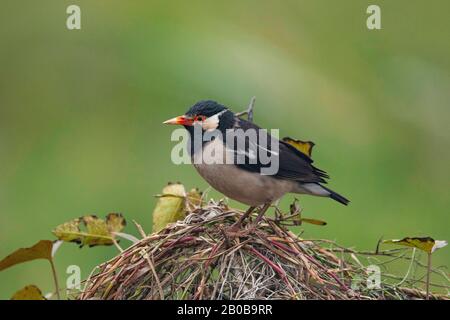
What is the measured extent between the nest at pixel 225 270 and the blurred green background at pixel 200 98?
11.8ft

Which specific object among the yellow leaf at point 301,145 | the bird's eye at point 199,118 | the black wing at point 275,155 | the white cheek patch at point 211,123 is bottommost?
the black wing at point 275,155

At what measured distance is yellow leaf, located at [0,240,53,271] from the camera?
10.8ft

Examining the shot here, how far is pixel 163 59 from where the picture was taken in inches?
384

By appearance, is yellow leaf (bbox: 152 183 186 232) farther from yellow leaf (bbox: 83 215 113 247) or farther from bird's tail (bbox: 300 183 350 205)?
bird's tail (bbox: 300 183 350 205)

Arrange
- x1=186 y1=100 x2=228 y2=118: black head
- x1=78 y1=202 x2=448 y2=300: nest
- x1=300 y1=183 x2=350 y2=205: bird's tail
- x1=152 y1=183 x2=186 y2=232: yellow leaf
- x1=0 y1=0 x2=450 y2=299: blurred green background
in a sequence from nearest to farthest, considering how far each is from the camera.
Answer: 1. x1=78 y1=202 x2=448 y2=300: nest
2. x1=152 y1=183 x2=186 y2=232: yellow leaf
3. x1=186 y1=100 x2=228 y2=118: black head
4. x1=300 y1=183 x2=350 y2=205: bird's tail
5. x1=0 y1=0 x2=450 y2=299: blurred green background

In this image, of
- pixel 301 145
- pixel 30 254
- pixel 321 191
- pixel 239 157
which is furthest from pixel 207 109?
pixel 30 254

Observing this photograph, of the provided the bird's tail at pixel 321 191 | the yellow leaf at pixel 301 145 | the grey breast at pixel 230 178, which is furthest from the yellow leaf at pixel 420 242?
the bird's tail at pixel 321 191

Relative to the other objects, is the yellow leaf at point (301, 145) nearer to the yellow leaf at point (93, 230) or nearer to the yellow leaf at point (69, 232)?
the yellow leaf at point (93, 230)

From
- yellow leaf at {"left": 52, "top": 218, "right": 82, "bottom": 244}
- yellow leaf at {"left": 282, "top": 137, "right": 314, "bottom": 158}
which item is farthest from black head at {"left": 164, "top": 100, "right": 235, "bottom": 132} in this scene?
yellow leaf at {"left": 52, "top": 218, "right": 82, "bottom": 244}

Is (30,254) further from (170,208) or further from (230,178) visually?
(230,178)

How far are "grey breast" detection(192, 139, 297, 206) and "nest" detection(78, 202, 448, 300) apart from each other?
22.0 inches

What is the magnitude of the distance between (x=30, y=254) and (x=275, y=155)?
4.12ft

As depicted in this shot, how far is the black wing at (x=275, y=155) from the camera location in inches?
163

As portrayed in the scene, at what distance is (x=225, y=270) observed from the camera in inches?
131
